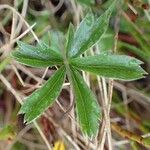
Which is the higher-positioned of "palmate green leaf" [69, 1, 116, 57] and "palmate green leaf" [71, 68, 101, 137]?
"palmate green leaf" [69, 1, 116, 57]

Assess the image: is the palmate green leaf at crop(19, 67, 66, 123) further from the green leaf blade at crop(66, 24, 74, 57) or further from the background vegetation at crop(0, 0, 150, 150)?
the background vegetation at crop(0, 0, 150, 150)

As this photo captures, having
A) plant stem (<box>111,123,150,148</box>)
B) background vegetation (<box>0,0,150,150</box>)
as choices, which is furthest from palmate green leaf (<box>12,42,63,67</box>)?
plant stem (<box>111,123,150,148</box>)

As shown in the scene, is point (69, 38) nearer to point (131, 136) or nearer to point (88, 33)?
point (88, 33)

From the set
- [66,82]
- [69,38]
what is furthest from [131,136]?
[69,38]

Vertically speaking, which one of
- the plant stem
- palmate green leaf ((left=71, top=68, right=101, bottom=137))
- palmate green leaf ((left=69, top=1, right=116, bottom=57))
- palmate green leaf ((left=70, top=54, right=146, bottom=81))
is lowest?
the plant stem

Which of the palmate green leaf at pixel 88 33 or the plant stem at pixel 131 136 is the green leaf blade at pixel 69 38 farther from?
the plant stem at pixel 131 136

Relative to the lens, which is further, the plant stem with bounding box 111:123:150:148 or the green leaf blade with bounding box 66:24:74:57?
the plant stem with bounding box 111:123:150:148

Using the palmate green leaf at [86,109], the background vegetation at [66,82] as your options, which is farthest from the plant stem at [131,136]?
the palmate green leaf at [86,109]
